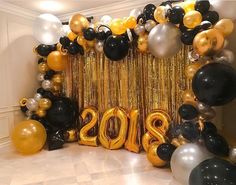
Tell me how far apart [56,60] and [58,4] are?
0.89 meters

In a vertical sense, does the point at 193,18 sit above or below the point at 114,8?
below

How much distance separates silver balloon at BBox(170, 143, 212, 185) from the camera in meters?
2.15

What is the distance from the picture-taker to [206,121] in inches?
94.6

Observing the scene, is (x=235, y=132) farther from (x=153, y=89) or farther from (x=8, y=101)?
(x=8, y=101)

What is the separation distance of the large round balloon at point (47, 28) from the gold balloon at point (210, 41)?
6.96 feet

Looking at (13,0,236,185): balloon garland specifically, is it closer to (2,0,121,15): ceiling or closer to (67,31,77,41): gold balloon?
(67,31,77,41): gold balloon

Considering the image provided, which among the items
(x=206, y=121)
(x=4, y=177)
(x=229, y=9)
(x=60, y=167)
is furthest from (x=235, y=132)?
(x=4, y=177)

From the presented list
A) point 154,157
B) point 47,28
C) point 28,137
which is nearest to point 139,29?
point 47,28

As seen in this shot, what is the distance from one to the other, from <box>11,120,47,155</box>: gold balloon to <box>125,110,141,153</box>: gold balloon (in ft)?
4.30

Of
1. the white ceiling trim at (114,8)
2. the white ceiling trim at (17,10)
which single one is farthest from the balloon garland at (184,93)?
the white ceiling trim at (17,10)

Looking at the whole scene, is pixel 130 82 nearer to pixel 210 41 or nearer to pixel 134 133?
pixel 134 133

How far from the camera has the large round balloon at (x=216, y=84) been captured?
206 cm

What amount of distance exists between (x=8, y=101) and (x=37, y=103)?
1.68ft

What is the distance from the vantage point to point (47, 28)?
3.32m
